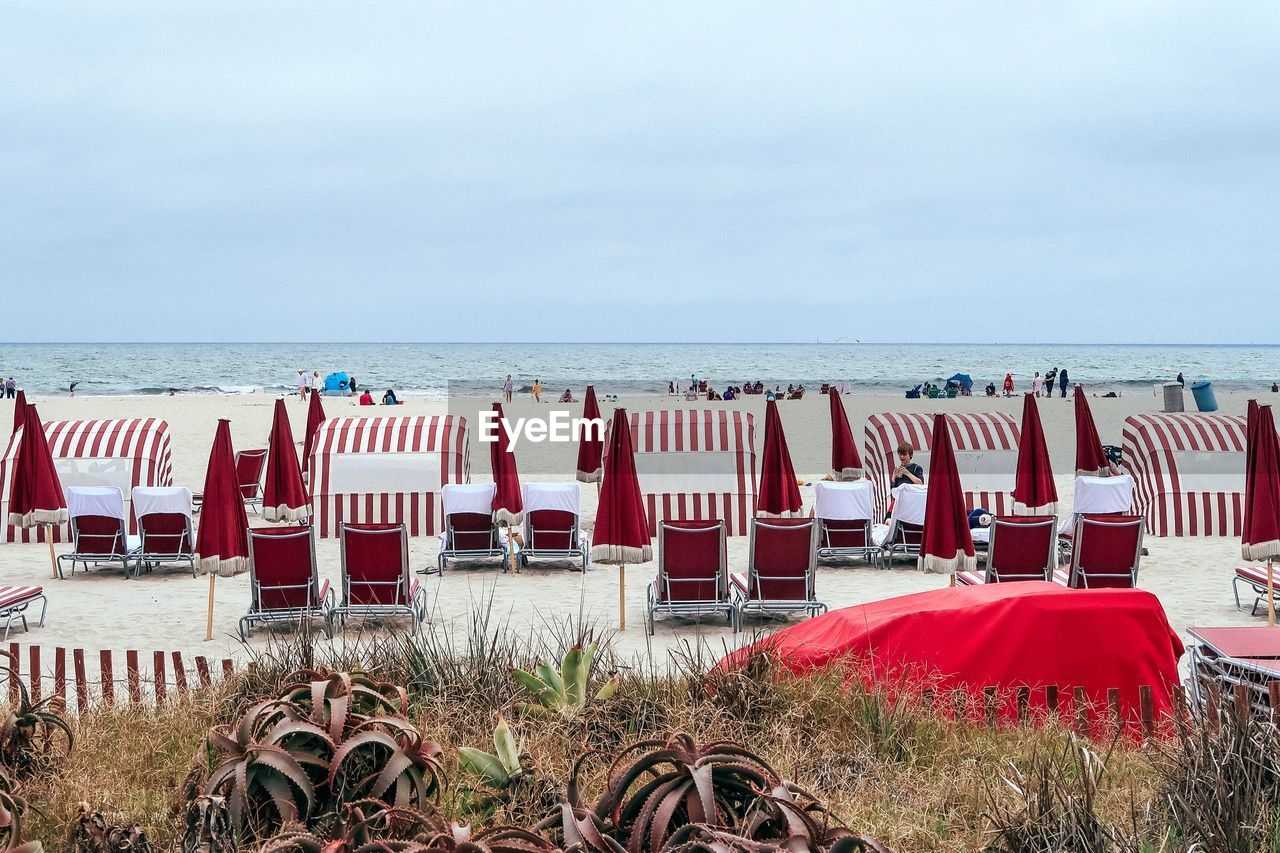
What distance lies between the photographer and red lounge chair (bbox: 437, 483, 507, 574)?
460 inches

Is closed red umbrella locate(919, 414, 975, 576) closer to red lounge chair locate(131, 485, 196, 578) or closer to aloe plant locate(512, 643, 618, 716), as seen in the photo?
aloe plant locate(512, 643, 618, 716)

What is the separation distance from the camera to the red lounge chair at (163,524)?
37.2ft

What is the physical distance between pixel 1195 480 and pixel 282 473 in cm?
996

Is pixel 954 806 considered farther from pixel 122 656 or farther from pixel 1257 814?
pixel 122 656

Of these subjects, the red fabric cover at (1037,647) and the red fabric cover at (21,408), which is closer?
the red fabric cover at (1037,647)

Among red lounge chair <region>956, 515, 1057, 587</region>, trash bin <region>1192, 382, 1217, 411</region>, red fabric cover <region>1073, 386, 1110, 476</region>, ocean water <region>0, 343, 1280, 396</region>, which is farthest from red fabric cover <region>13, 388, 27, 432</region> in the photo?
ocean water <region>0, 343, 1280, 396</region>

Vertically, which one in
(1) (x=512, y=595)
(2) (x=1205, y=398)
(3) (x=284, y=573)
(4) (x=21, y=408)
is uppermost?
(4) (x=21, y=408)

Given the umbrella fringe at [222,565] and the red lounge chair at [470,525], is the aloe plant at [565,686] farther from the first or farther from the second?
the red lounge chair at [470,525]

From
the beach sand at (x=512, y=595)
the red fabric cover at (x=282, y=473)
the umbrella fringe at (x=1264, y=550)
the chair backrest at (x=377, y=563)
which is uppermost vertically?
the red fabric cover at (x=282, y=473)

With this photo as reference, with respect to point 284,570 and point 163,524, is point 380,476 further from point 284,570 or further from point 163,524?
point 284,570

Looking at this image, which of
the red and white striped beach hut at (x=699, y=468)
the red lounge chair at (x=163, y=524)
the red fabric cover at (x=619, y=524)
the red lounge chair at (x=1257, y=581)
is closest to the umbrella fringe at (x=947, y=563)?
the red fabric cover at (x=619, y=524)

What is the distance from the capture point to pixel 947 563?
911cm

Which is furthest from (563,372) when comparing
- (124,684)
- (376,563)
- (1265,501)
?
(124,684)

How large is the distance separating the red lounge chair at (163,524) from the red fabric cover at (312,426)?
2443 millimetres
